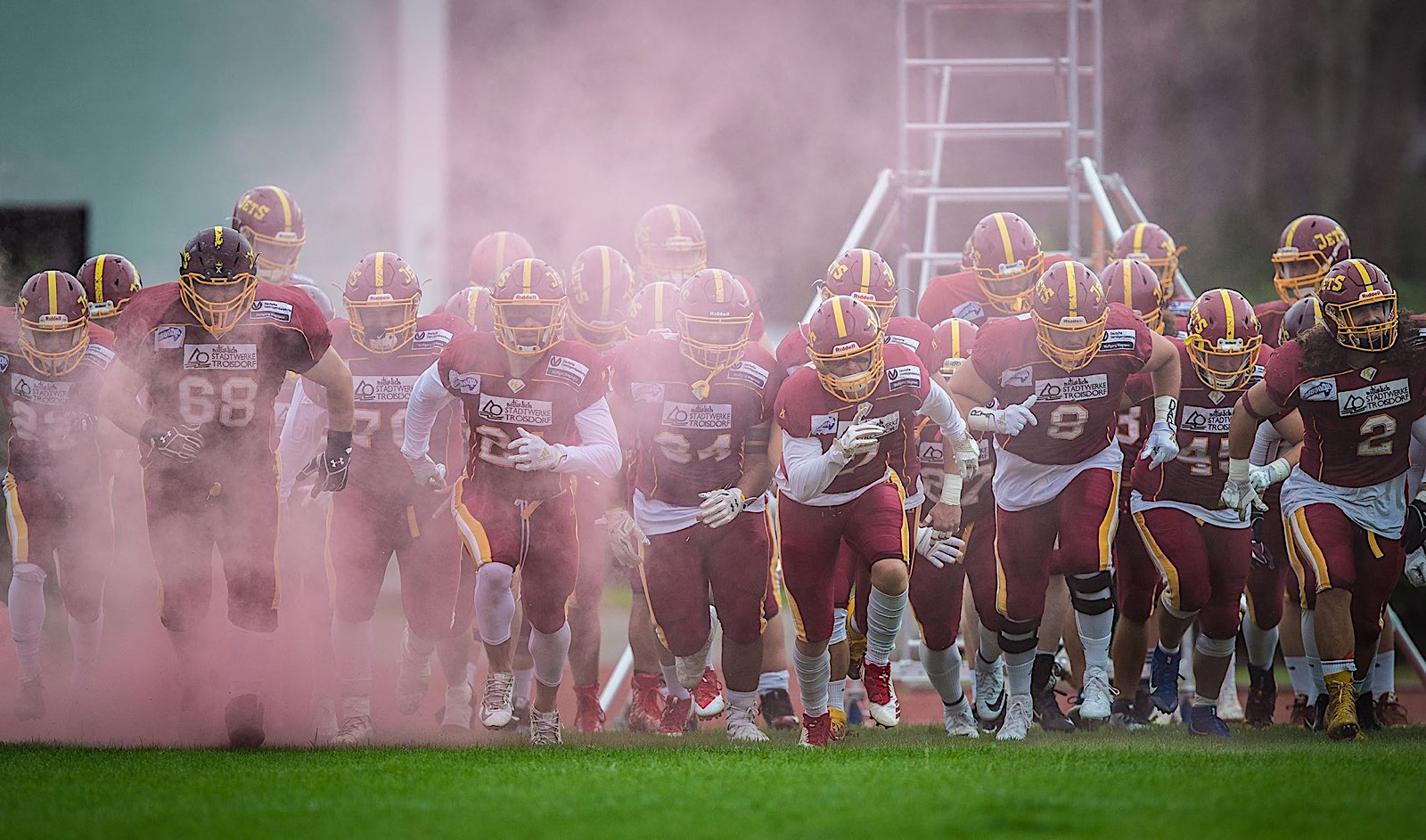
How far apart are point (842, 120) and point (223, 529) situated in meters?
6.13

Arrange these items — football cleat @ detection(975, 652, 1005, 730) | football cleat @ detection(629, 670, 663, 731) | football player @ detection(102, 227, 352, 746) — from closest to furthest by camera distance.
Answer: football player @ detection(102, 227, 352, 746) < football cleat @ detection(975, 652, 1005, 730) < football cleat @ detection(629, 670, 663, 731)

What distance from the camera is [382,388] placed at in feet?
22.6

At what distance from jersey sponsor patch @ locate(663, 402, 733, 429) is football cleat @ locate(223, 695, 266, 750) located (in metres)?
1.99

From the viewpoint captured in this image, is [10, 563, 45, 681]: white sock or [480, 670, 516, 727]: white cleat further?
[10, 563, 45, 681]: white sock

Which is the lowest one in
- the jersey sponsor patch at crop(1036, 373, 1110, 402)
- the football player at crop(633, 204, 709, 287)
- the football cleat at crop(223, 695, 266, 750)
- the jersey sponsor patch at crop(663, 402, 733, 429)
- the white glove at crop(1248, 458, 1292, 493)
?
the football cleat at crop(223, 695, 266, 750)

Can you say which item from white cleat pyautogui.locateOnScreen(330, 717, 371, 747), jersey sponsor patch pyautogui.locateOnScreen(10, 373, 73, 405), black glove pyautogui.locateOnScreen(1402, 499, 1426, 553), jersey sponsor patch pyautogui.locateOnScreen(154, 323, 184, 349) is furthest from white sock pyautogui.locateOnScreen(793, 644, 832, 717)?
jersey sponsor patch pyautogui.locateOnScreen(10, 373, 73, 405)

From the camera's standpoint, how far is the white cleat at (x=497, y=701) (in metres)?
6.49

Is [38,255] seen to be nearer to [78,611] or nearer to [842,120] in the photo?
[78,611]

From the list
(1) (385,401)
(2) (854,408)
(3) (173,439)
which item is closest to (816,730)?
(2) (854,408)

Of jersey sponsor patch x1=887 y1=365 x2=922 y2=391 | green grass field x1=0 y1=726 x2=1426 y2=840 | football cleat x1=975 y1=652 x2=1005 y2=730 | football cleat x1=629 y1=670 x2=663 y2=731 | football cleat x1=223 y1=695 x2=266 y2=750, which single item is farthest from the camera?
football cleat x1=629 y1=670 x2=663 y2=731

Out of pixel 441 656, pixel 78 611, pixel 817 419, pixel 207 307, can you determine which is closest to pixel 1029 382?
pixel 817 419

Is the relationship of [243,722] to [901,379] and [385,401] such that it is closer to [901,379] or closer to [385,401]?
[385,401]

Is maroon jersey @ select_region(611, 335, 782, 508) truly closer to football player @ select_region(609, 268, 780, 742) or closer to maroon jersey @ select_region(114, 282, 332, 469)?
football player @ select_region(609, 268, 780, 742)

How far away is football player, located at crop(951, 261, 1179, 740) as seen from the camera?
640 cm
